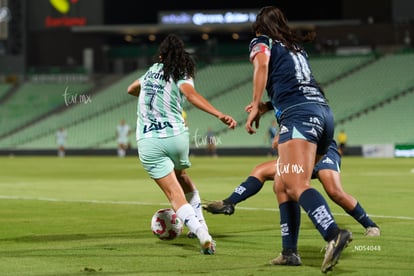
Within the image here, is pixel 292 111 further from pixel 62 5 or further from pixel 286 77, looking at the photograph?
pixel 62 5

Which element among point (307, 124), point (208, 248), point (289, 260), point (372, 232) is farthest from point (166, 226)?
point (307, 124)

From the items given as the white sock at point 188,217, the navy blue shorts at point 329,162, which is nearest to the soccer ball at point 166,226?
the white sock at point 188,217

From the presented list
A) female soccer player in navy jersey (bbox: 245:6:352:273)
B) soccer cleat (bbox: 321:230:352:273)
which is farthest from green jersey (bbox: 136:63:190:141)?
soccer cleat (bbox: 321:230:352:273)

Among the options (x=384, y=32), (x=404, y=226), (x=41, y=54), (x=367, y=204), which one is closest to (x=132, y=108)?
(x=41, y=54)

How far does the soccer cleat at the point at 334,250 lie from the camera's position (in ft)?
29.1

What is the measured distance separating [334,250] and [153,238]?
4.33m

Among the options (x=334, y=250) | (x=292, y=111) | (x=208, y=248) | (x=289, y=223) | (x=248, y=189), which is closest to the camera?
(x=334, y=250)

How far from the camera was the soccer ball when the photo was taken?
484 inches

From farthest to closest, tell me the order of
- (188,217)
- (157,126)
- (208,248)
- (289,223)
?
(157,126) < (188,217) < (208,248) < (289,223)

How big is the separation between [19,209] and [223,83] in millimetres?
47147

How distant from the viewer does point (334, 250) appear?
888 centimetres

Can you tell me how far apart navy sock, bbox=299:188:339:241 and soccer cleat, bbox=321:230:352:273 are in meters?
0.12

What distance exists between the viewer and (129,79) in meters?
69.6

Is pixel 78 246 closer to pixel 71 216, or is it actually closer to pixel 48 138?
pixel 71 216
